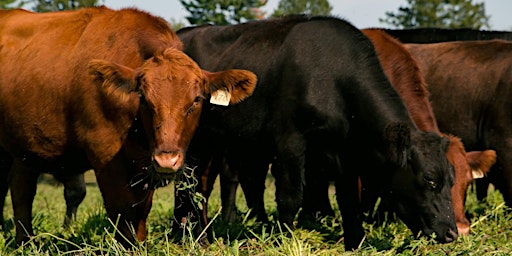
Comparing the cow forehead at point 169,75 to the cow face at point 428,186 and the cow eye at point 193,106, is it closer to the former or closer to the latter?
the cow eye at point 193,106

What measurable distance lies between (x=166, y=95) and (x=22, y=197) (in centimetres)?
220

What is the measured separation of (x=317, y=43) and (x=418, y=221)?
1.76 metres

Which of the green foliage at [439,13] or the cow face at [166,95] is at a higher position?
the cow face at [166,95]

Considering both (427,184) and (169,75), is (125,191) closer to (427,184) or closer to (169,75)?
(169,75)

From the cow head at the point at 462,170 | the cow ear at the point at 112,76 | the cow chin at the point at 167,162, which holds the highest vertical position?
the cow ear at the point at 112,76

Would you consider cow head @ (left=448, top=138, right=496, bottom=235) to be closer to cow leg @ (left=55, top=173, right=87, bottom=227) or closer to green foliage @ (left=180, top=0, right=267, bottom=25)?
cow leg @ (left=55, top=173, right=87, bottom=227)

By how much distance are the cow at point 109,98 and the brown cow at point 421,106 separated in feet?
6.42

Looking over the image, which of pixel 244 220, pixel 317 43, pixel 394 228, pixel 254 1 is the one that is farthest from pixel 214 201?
pixel 254 1

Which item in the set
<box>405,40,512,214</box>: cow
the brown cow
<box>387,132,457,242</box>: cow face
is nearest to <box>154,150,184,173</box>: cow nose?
<box>387,132,457,242</box>: cow face

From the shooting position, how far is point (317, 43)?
22.8 ft

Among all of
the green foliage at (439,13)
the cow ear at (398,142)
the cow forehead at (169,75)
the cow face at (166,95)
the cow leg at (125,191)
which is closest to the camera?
the cow face at (166,95)

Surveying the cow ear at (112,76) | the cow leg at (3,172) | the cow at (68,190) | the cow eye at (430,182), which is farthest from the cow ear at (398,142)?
the cow leg at (3,172)

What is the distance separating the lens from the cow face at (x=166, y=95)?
194 inches

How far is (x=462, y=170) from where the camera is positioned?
7438mm
